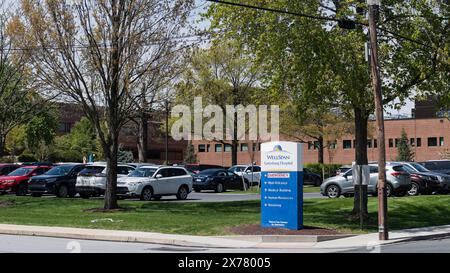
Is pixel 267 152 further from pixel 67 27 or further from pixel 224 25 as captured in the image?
pixel 67 27

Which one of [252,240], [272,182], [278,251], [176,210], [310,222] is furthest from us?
[176,210]

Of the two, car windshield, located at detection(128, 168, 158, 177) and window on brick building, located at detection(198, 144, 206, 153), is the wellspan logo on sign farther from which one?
window on brick building, located at detection(198, 144, 206, 153)

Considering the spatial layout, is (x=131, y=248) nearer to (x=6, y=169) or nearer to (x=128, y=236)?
(x=128, y=236)

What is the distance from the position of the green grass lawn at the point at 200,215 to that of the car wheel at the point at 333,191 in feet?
10.4

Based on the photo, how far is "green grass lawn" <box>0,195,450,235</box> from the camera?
2017cm

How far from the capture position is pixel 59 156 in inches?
2995

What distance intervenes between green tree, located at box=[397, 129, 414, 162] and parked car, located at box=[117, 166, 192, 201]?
153 feet

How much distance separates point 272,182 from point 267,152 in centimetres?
90

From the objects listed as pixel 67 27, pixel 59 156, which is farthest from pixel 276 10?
pixel 59 156

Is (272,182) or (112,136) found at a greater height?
(112,136)

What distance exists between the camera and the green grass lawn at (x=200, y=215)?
20172 mm

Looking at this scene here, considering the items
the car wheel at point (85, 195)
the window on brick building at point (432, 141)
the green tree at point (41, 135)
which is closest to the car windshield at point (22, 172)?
the car wheel at point (85, 195)

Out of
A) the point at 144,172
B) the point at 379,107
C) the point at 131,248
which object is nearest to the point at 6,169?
the point at 144,172

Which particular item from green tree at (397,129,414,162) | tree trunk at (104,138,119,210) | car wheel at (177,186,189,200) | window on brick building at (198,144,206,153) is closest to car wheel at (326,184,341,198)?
car wheel at (177,186,189,200)
